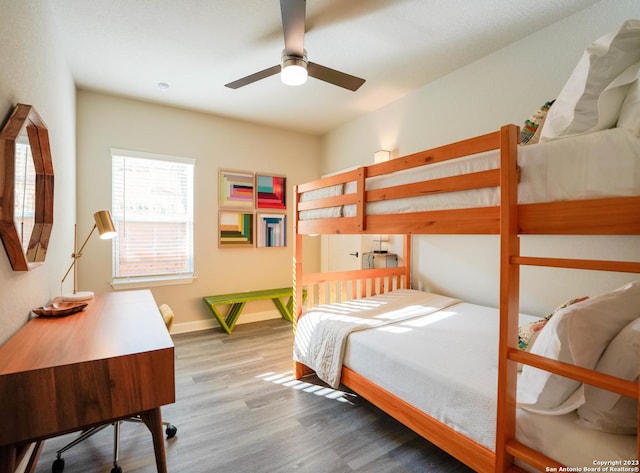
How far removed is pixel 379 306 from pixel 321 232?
0.84 meters

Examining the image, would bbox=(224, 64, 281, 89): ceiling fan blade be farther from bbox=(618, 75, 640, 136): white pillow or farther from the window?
bbox=(618, 75, 640, 136): white pillow

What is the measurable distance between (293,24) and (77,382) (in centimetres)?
208

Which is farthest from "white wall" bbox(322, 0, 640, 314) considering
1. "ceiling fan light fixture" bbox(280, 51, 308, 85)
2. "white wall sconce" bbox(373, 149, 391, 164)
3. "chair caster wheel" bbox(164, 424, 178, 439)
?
"chair caster wheel" bbox(164, 424, 178, 439)

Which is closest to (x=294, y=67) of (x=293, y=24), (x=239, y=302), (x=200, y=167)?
(x=293, y=24)

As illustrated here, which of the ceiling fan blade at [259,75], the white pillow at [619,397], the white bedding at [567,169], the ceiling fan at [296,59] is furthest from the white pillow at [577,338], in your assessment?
the ceiling fan blade at [259,75]

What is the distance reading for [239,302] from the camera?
12.0 feet

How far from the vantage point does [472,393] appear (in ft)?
4.34

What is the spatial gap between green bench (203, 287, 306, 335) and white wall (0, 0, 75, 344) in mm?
1507

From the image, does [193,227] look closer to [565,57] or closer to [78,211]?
[78,211]

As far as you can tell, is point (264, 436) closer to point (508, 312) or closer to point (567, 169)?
point (508, 312)

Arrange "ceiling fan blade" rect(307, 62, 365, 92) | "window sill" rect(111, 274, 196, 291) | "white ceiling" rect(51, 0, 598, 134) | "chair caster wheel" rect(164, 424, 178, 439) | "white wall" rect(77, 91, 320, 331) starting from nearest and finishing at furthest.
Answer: "chair caster wheel" rect(164, 424, 178, 439), "white ceiling" rect(51, 0, 598, 134), "ceiling fan blade" rect(307, 62, 365, 92), "white wall" rect(77, 91, 320, 331), "window sill" rect(111, 274, 196, 291)

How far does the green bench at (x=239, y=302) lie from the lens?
3.61 m

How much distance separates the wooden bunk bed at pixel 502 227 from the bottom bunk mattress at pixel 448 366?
0.19 ft

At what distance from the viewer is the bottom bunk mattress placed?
1038 mm
